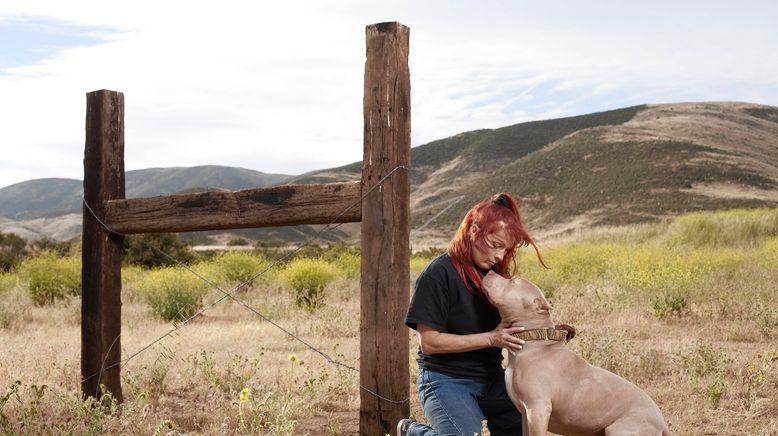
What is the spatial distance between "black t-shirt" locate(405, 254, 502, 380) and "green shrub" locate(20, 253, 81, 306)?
1005 centimetres

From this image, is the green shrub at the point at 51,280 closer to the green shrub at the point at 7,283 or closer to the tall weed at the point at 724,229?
the green shrub at the point at 7,283

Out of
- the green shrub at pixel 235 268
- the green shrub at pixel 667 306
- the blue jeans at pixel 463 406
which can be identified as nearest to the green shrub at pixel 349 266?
the green shrub at pixel 235 268

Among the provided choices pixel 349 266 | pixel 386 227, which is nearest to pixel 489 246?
pixel 386 227

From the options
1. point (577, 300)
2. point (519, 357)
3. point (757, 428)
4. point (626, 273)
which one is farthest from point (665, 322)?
point (519, 357)

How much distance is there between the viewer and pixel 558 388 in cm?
322

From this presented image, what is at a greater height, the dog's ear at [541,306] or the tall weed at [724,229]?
the dog's ear at [541,306]

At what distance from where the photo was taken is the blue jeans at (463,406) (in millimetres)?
3773

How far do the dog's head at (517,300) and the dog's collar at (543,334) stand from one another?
64 mm

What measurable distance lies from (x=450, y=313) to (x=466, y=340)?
0.27 m

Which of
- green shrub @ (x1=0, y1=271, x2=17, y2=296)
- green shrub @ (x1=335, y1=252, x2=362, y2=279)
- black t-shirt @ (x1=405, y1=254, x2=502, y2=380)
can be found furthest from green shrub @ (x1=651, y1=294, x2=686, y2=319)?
green shrub @ (x1=0, y1=271, x2=17, y2=296)

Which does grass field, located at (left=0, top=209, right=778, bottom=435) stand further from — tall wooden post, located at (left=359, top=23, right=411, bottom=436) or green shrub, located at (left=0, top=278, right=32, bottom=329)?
tall wooden post, located at (left=359, top=23, right=411, bottom=436)

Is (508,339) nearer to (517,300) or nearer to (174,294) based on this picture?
(517,300)

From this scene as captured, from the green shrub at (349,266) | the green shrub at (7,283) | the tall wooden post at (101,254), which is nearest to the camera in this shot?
the tall wooden post at (101,254)

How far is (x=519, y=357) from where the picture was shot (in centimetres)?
328
